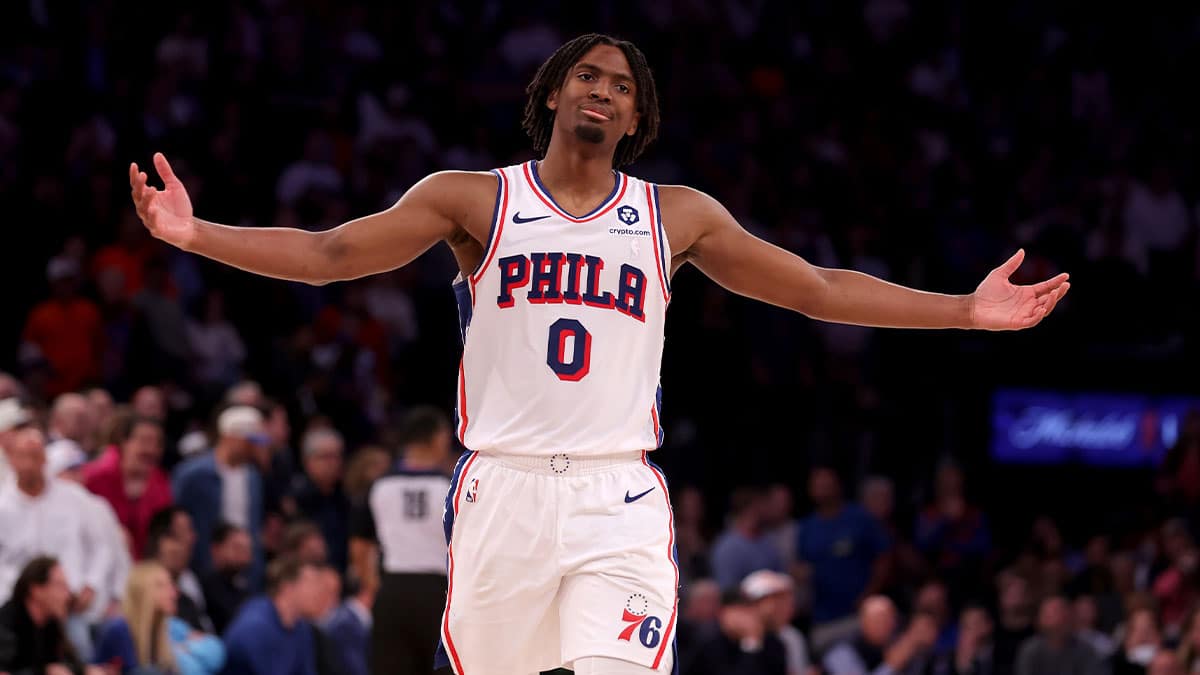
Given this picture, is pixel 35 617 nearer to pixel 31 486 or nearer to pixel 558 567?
pixel 31 486

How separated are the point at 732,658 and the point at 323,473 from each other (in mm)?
2894

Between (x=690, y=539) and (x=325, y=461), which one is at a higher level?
(x=325, y=461)

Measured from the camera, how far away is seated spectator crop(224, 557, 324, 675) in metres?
10.0

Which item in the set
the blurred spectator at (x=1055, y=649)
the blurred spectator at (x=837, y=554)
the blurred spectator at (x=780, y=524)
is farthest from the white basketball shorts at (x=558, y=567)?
the blurred spectator at (x=780, y=524)

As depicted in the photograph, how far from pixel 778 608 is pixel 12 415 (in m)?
5.05

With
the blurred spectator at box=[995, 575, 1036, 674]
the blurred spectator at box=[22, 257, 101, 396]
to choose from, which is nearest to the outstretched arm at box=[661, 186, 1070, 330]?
the blurred spectator at box=[995, 575, 1036, 674]

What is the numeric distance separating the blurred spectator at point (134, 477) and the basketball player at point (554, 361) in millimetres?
5958

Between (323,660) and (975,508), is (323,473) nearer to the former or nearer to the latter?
(323,660)

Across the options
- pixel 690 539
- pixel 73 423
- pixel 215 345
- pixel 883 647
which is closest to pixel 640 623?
pixel 73 423

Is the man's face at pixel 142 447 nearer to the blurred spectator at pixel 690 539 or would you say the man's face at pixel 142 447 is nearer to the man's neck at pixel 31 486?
the man's neck at pixel 31 486

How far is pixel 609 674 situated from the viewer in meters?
4.82

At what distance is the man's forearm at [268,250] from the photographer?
4.88 meters

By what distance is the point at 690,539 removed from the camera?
13.6m

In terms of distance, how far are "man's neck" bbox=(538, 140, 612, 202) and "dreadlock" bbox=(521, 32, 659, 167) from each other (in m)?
0.21
